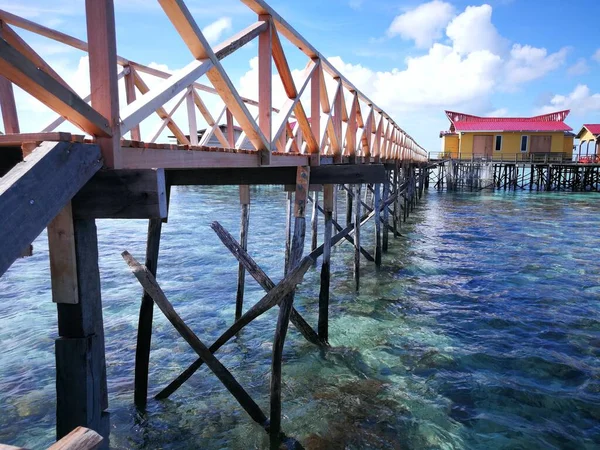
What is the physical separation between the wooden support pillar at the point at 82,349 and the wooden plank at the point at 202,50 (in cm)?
118

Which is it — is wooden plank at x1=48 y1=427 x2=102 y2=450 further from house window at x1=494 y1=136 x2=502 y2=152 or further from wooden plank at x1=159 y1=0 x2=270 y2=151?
house window at x1=494 y1=136 x2=502 y2=152

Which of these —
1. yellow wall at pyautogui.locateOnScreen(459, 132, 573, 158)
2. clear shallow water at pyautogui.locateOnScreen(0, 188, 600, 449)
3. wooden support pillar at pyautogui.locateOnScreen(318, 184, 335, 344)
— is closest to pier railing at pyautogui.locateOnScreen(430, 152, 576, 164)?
yellow wall at pyautogui.locateOnScreen(459, 132, 573, 158)

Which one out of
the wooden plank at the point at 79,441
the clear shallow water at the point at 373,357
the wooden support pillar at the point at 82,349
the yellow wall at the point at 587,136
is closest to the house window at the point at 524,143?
the yellow wall at the point at 587,136

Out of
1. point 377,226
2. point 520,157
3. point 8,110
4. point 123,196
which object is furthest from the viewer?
point 520,157

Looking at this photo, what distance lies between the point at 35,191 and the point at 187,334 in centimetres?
307

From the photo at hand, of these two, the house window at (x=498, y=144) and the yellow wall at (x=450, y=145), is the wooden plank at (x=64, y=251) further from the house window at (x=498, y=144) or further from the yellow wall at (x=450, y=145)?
the house window at (x=498, y=144)

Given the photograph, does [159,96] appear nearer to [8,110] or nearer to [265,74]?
[265,74]

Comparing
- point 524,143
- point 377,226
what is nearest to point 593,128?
point 524,143

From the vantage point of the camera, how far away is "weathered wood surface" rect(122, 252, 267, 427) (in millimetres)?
4398

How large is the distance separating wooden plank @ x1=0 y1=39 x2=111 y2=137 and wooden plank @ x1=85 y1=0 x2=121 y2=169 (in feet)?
0.18

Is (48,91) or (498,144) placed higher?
(498,144)

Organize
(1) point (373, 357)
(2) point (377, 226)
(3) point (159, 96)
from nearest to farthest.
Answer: (3) point (159, 96), (1) point (373, 357), (2) point (377, 226)

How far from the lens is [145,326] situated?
5371 millimetres

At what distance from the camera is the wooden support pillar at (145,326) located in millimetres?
5301
